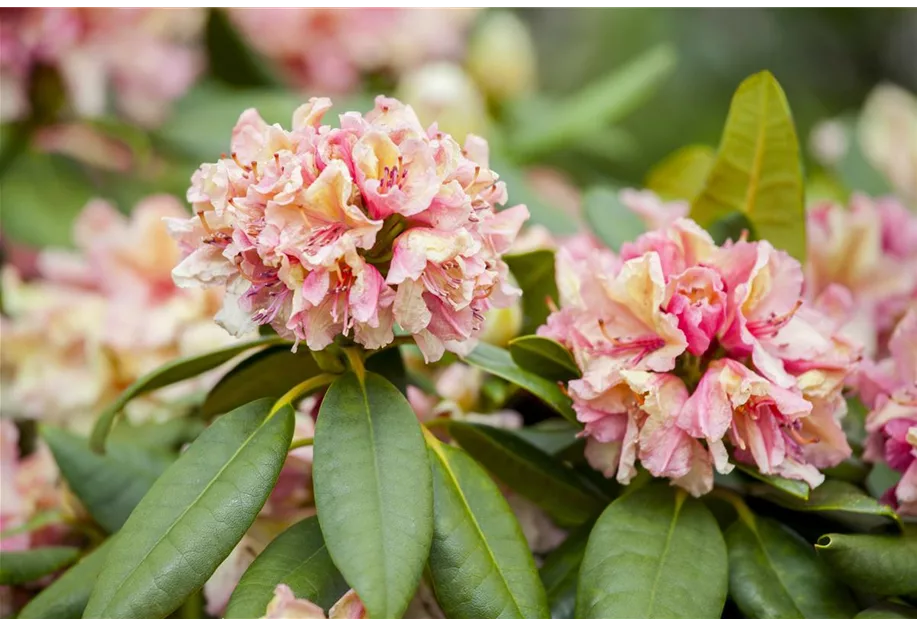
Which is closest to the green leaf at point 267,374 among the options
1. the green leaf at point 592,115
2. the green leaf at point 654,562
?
the green leaf at point 654,562

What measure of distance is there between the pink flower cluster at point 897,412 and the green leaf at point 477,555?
248mm

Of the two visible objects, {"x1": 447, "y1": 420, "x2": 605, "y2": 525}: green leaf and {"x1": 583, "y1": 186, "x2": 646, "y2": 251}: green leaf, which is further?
{"x1": 583, "y1": 186, "x2": 646, "y2": 251}: green leaf

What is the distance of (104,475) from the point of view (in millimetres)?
718

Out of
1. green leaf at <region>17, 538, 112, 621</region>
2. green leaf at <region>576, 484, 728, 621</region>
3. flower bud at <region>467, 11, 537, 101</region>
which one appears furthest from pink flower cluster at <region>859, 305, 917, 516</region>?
flower bud at <region>467, 11, 537, 101</region>

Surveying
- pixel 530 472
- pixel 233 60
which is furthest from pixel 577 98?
pixel 530 472

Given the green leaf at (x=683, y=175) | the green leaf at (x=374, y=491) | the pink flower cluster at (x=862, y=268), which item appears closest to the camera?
the green leaf at (x=374, y=491)

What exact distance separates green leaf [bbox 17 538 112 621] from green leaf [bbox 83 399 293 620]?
12 cm

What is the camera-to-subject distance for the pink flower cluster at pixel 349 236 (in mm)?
523

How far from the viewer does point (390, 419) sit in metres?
0.56

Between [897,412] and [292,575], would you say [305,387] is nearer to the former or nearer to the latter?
[292,575]

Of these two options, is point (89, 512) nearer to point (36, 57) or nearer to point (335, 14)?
point (36, 57)

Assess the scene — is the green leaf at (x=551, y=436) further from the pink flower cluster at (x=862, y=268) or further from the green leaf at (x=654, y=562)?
the pink flower cluster at (x=862, y=268)

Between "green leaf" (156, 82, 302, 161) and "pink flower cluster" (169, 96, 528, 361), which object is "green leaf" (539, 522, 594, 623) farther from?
"green leaf" (156, 82, 302, 161)

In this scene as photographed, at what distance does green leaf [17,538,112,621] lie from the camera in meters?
0.63
